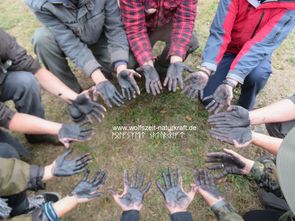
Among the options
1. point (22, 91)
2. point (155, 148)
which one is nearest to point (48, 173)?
point (22, 91)

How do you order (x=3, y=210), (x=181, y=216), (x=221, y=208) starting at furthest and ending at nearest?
1. (x=221, y=208)
2. (x=181, y=216)
3. (x=3, y=210)

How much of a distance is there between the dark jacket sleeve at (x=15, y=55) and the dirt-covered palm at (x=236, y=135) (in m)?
1.64

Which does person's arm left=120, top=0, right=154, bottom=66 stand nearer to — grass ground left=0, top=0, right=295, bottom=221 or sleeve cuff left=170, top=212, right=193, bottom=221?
grass ground left=0, top=0, right=295, bottom=221

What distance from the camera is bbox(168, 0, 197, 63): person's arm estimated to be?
3.33m

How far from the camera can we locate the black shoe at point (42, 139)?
10.9 ft

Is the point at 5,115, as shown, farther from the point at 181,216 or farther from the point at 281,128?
the point at 281,128

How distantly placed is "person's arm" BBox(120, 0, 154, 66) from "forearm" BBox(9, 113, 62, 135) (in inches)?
42.4

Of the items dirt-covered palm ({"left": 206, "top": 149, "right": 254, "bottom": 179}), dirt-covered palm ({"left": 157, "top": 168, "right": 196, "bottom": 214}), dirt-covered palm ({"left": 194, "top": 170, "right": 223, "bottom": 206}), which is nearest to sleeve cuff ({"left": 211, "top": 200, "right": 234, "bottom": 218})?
dirt-covered palm ({"left": 194, "top": 170, "right": 223, "bottom": 206})

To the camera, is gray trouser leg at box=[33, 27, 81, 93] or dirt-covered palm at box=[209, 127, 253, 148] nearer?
dirt-covered palm at box=[209, 127, 253, 148]

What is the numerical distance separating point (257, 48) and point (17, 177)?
2.23 meters

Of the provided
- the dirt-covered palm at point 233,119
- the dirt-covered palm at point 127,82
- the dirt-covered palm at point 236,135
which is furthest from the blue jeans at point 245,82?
the dirt-covered palm at point 127,82

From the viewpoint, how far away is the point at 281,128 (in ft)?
9.59

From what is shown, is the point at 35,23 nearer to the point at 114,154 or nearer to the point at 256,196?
the point at 114,154

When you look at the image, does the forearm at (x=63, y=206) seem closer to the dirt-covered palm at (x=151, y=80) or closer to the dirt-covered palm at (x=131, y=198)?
the dirt-covered palm at (x=131, y=198)
